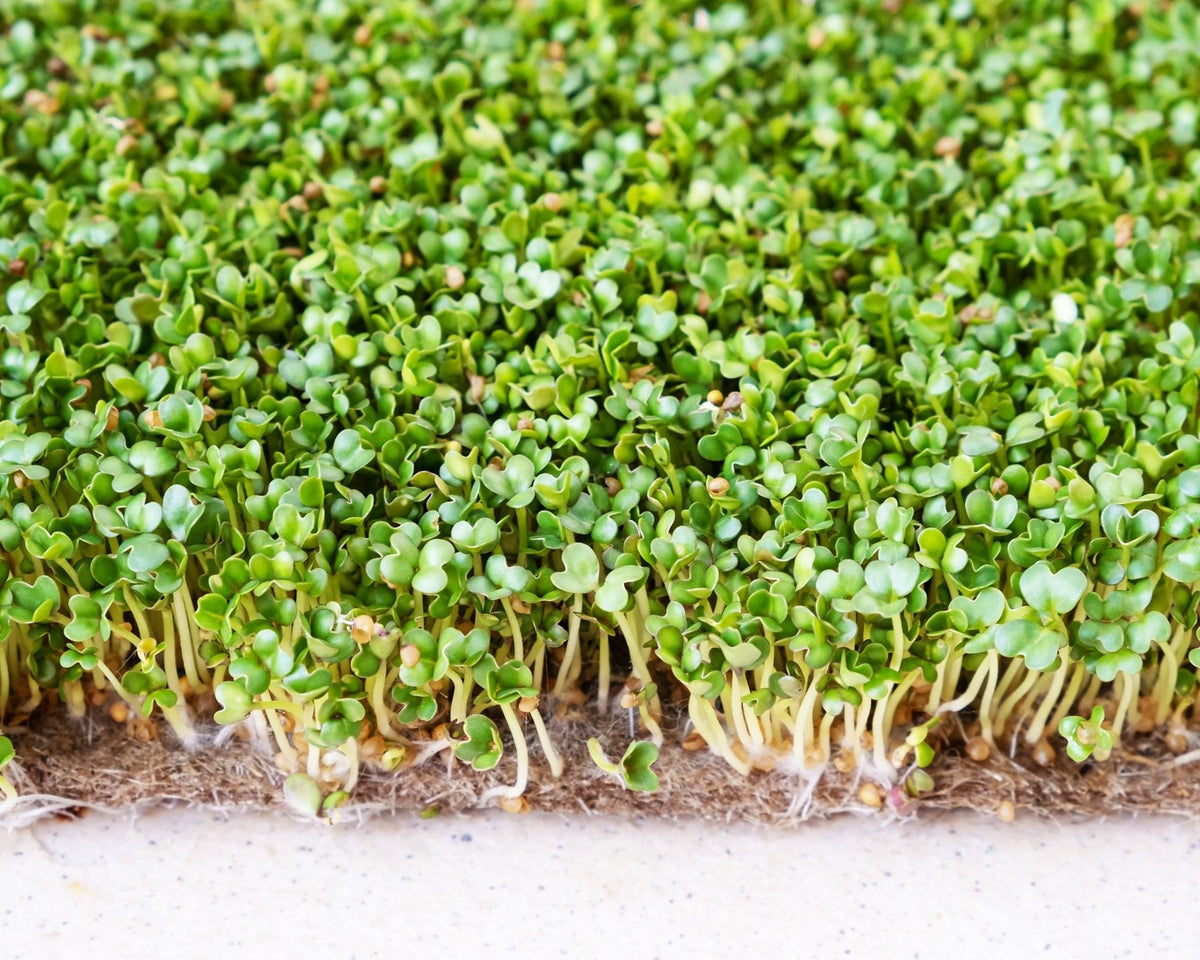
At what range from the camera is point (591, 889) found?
118 cm

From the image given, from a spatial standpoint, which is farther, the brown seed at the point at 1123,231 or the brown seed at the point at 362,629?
the brown seed at the point at 1123,231

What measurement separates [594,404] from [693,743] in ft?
1.31

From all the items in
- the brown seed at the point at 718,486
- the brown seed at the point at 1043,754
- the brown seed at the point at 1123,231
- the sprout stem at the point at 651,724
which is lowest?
the brown seed at the point at 1043,754

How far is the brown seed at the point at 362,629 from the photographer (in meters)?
1.10

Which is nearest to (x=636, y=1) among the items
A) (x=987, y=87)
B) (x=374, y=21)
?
(x=374, y=21)

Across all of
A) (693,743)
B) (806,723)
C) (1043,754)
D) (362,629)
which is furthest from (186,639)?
(1043,754)

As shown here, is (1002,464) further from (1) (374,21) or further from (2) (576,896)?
(1) (374,21)

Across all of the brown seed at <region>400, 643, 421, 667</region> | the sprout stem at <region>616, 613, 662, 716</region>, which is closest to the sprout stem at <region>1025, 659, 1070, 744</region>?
the sprout stem at <region>616, 613, 662, 716</region>

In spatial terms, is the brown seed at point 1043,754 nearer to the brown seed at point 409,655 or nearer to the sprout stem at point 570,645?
the sprout stem at point 570,645

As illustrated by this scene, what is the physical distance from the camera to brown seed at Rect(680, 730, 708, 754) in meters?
1.26

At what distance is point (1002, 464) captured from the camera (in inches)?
49.3

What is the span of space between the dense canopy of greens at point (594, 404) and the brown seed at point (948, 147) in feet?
0.07

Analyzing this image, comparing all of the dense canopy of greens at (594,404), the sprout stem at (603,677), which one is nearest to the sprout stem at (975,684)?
the dense canopy of greens at (594,404)

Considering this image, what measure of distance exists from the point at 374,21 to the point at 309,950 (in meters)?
1.36
